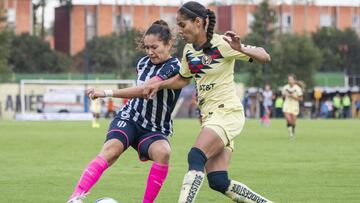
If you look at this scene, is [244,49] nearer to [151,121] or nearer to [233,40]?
[233,40]

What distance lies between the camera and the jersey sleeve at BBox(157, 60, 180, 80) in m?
10.3

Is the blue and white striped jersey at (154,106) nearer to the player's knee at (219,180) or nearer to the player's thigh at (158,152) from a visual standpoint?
the player's thigh at (158,152)

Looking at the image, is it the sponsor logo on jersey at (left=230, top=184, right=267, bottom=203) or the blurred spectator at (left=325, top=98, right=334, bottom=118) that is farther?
the blurred spectator at (left=325, top=98, right=334, bottom=118)

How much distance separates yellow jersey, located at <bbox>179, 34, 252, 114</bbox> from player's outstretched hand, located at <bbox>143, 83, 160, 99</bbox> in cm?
58

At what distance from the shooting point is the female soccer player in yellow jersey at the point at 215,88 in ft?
30.9

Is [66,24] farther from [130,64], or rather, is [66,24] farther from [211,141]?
[211,141]

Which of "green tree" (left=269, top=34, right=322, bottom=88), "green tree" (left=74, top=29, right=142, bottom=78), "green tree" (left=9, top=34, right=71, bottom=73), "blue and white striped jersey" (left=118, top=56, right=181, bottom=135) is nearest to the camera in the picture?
"blue and white striped jersey" (left=118, top=56, right=181, bottom=135)

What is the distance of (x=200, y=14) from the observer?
31.2 feet

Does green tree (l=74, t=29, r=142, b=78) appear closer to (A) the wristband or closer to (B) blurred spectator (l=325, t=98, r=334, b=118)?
(B) blurred spectator (l=325, t=98, r=334, b=118)

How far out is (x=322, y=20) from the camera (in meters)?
108

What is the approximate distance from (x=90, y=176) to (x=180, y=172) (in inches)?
287

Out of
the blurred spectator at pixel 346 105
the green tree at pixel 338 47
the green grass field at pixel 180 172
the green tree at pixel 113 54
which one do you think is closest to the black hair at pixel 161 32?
the green grass field at pixel 180 172

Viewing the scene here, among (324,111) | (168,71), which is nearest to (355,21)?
(324,111)

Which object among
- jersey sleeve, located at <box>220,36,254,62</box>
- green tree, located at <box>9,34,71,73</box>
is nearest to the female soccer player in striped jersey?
jersey sleeve, located at <box>220,36,254,62</box>
